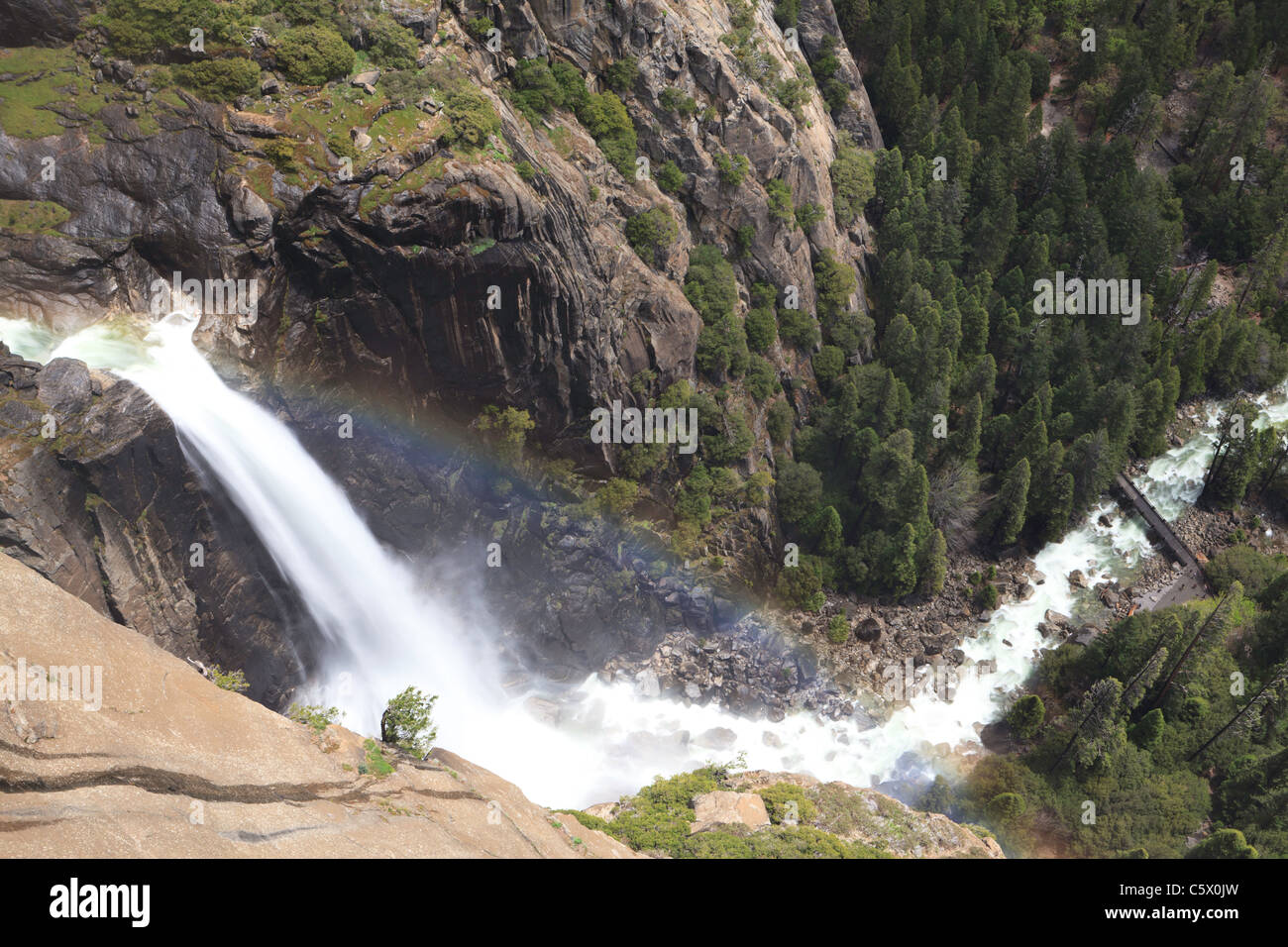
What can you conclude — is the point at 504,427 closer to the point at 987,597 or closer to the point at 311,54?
the point at 311,54

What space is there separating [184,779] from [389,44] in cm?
4019

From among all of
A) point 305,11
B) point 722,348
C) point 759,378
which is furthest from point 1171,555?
→ point 305,11

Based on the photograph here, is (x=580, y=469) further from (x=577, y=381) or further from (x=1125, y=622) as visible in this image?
(x=1125, y=622)

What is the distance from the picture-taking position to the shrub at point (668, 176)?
6128cm

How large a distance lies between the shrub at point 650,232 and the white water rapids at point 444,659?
2649 cm

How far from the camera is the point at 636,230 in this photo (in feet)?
190

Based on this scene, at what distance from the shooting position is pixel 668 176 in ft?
201

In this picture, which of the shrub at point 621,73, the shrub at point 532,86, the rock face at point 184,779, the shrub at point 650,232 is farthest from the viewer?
the shrub at point 621,73

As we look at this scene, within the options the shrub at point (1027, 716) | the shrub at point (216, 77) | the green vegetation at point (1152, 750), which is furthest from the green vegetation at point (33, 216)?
the shrub at point (1027, 716)

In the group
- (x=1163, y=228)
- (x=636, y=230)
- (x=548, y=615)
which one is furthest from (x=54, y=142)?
(x=1163, y=228)

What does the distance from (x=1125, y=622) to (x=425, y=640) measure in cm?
4621

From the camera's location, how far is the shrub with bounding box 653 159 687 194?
61.3 metres

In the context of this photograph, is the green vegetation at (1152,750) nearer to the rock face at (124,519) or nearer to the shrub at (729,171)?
Answer: the shrub at (729,171)

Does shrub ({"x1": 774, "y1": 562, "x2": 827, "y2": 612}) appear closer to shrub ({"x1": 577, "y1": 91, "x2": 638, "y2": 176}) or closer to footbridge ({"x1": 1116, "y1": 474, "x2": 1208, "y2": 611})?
footbridge ({"x1": 1116, "y1": 474, "x2": 1208, "y2": 611})
